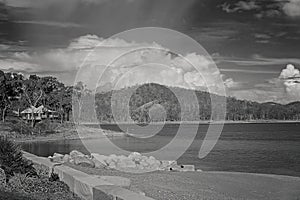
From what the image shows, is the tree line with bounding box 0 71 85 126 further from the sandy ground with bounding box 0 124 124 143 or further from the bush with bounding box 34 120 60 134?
Answer: the sandy ground with bounding box 0 124 124 143

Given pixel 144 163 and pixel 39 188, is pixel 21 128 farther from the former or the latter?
pixel 39 188

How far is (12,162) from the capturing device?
13.6 m

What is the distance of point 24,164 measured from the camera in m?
13.9

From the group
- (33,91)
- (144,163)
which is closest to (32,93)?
(33,91)

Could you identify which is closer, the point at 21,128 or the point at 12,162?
the point at 12,162

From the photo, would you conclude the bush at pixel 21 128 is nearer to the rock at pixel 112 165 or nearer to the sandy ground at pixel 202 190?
the rock at pixel 112 165

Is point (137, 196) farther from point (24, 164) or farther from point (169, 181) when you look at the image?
point (169, 181)

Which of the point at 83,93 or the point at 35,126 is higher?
the point at 83,93

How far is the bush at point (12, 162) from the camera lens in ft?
42.5

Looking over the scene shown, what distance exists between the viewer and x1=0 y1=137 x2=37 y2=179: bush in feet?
42.5

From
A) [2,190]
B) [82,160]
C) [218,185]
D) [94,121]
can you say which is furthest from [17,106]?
[2,190]

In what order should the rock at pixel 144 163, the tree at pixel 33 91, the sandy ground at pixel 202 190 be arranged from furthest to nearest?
the tree at pixel 33 91 → the rock at pixel 144 163 → the sandy ground at pixel 202 190

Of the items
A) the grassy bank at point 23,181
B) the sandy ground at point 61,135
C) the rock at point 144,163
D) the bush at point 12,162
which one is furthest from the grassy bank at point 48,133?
the grassy bank at point 23,181

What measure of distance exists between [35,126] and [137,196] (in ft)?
272
